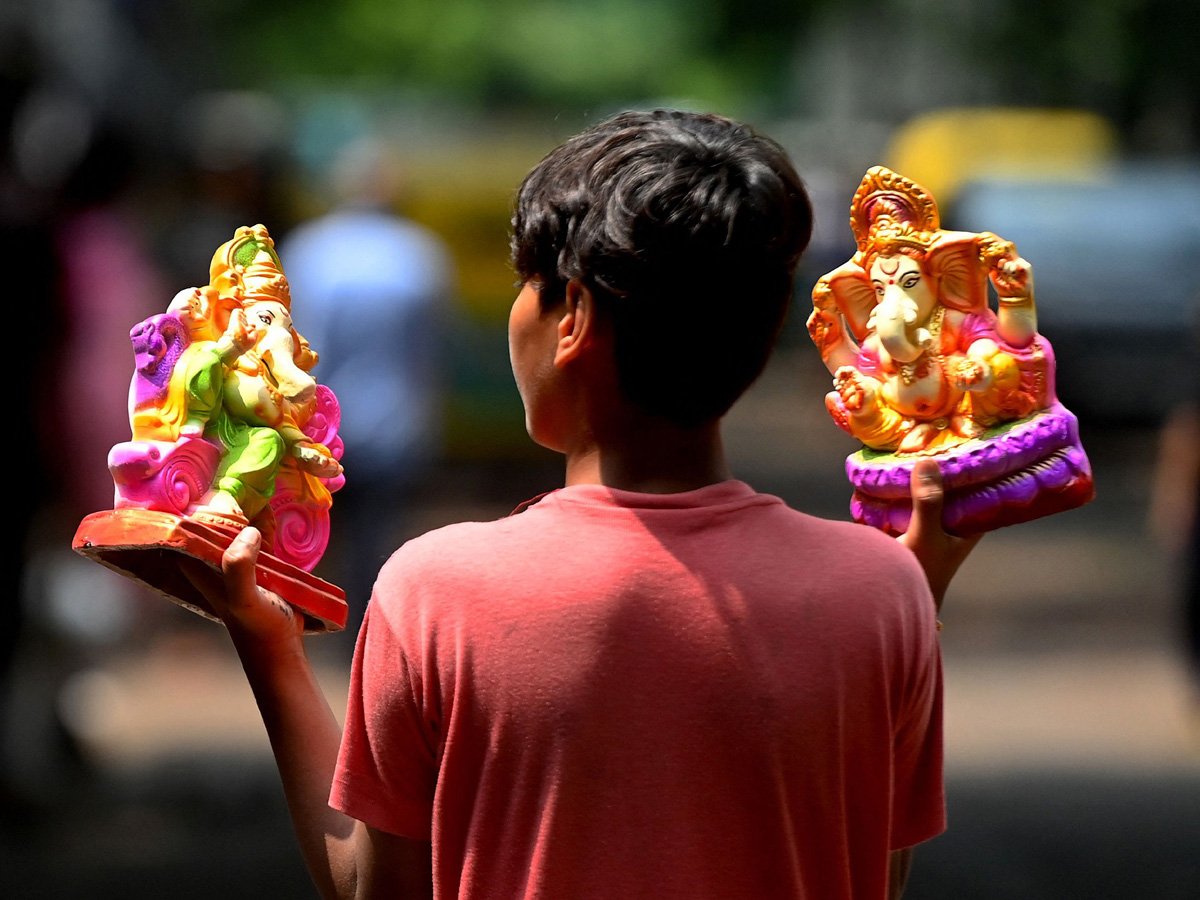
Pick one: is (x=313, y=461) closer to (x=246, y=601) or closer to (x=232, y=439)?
(x=232, y=439)

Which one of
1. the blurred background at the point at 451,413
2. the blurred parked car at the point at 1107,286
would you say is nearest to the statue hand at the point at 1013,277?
the blurred background at the point at 451,413

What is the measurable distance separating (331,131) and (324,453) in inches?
1239

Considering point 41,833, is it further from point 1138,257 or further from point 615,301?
point 1138,257

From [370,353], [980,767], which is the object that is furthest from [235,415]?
[980,767]

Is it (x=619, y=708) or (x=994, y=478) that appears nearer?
(x=619, y=708)

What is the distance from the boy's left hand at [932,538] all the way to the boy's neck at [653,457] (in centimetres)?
39

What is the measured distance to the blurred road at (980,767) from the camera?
18.8 ft

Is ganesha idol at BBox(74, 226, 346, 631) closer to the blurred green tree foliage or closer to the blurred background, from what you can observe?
the blurred background

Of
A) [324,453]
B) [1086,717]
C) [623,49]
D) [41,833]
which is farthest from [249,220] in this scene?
[623,49]

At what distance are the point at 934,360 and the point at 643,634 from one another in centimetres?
69

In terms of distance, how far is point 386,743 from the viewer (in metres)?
1.54

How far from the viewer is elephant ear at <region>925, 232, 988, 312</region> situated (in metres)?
2.02

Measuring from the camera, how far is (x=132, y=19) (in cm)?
1639

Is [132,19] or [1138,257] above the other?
[132,19]
